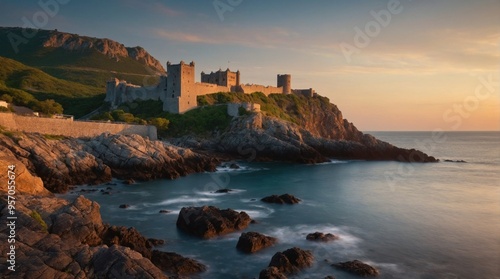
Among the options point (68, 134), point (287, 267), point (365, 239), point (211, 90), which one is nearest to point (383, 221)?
point (365, 239)

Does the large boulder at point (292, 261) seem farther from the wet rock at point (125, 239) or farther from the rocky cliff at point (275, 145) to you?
the rocky cliff at point (275, 145)

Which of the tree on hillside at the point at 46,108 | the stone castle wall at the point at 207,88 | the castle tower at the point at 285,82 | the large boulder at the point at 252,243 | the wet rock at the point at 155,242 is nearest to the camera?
the large boulder at the point at 252,243

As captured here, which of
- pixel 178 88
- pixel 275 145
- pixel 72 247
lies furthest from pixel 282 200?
pixel 178 88

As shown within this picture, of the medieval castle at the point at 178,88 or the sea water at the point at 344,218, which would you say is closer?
the sea water at the point at 344,218

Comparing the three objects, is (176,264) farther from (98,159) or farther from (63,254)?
(98,159)

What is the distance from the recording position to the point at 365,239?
25078 mm

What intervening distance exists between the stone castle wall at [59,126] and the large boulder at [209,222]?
29202mm

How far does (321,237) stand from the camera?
2419 cm

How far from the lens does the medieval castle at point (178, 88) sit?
8356 centimetres

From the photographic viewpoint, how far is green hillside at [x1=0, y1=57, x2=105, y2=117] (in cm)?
9205

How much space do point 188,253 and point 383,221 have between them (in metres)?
16.9

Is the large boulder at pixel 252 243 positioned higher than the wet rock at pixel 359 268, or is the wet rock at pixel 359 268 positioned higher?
the large boulder at pixel 252 243

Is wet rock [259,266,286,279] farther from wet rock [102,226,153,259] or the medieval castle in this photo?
the medieval castle

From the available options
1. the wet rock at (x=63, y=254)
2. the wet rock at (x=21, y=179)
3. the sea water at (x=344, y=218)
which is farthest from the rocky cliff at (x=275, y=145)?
the wet rock at (x=63, y=254)
